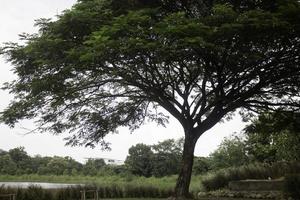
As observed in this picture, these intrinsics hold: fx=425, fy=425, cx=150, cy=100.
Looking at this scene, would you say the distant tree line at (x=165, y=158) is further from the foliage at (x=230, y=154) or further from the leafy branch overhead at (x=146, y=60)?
the leafy branch overhead at (x=146, y=60)

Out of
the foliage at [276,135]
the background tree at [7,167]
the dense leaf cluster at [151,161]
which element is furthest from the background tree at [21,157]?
the foliage at [276,135]

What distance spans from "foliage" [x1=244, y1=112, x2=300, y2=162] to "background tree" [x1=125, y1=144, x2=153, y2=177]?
443 inches

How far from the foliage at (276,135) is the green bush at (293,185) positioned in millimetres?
3561

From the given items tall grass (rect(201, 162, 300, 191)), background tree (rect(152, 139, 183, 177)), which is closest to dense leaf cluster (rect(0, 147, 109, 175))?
background tree (rect(152, 139, 183, 177))

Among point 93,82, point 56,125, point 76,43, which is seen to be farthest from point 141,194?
point 76,43

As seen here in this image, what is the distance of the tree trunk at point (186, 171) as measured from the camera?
16.2 meters

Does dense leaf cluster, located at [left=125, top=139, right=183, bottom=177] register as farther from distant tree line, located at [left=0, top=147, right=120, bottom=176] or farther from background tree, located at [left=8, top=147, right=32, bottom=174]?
background tree, located at [left=8, top=147, right=32, bottom=174]

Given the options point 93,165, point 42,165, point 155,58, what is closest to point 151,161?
point 93,165

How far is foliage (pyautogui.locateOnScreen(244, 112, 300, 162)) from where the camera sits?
61.6 feet

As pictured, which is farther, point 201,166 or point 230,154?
point 201,166

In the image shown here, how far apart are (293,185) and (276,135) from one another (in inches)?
408

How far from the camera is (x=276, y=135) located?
2534 cm

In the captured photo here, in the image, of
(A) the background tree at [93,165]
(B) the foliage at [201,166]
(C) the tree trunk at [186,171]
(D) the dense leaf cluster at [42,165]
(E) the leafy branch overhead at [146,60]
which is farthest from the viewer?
(B) the foliage at [201,166]

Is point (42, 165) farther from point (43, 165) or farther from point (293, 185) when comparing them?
point (293, 185)
